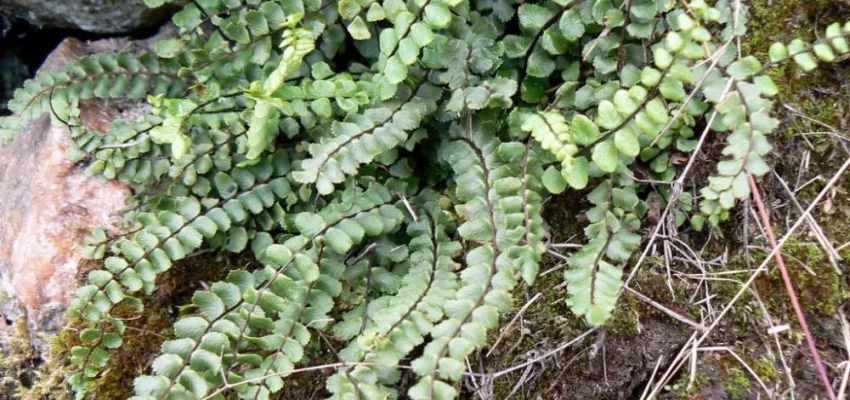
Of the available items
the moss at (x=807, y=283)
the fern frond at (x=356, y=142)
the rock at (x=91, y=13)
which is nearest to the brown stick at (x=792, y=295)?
the moss at (x=807, y=283)

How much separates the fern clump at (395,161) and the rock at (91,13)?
A: 0.50 m

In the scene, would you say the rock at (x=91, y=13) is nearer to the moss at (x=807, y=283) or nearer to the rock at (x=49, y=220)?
the rock at (x=49, y=220)

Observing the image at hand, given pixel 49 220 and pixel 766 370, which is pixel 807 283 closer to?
pixel 766 370

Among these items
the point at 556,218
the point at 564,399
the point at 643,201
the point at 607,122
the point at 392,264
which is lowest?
the point at 564,399

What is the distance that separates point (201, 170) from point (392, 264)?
2.88ft

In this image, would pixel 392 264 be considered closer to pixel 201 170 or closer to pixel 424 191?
pixel 424 191

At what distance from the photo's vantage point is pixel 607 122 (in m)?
1.97

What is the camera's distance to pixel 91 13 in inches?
129

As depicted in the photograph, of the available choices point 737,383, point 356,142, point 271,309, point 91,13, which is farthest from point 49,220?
point 737,383

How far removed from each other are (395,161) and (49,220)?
62.1 inches

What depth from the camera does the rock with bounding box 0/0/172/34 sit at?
3.24 m

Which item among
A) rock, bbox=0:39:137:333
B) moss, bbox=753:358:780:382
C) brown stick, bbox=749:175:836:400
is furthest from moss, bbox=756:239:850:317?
rock, bbox=0:39:137:333

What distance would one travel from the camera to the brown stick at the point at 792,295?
1.88 metres

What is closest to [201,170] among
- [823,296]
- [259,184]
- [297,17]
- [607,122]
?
[259,184]
